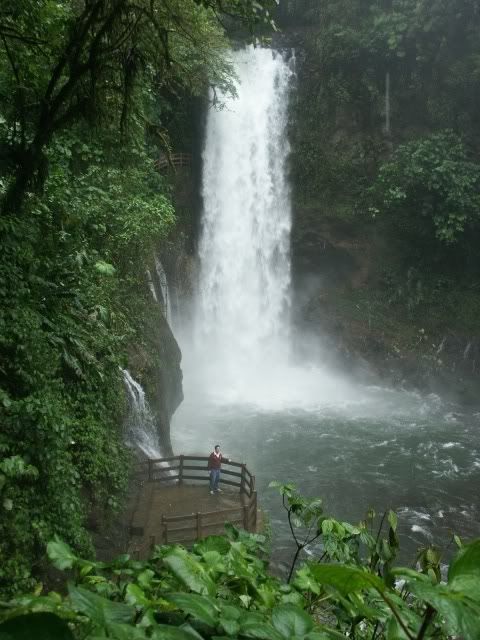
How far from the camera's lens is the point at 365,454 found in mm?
15359

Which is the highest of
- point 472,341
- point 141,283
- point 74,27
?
point 74,27

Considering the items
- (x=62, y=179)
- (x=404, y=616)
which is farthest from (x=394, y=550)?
(x=62, y=179)

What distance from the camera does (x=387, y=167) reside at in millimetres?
21625

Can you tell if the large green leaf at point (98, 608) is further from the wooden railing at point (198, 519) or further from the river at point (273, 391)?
the river at point (273, 391)

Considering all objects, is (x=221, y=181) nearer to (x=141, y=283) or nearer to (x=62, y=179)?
(x=141, y=283)

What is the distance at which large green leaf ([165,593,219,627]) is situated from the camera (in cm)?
116

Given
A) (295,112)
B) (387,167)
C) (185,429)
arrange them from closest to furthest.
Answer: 1. (185,429)
2. (387,167)
3. (295,112)

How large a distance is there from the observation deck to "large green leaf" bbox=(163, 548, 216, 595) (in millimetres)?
7214

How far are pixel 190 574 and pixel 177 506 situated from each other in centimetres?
963

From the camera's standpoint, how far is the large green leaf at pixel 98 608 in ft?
3.68

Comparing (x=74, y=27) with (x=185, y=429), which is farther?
(x=185, y=429)

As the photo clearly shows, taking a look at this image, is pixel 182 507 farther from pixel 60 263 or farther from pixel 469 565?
pixel 469 565

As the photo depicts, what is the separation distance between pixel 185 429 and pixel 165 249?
22.5 feet

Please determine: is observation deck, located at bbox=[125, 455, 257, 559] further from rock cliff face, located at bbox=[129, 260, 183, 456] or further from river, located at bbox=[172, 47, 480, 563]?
river, located at bbox=[172, 47, 480, 563]
